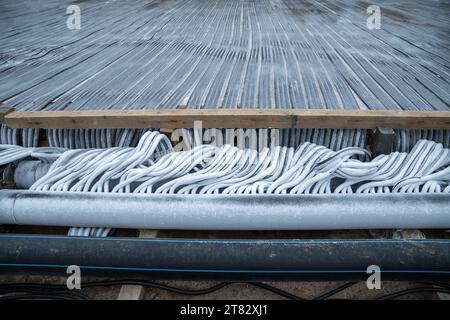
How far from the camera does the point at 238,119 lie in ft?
4.77

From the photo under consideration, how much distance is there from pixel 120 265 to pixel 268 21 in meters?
3.23

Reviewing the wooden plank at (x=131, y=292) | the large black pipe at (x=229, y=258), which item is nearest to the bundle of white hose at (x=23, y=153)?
the large black pipe at (x=229, y=258)

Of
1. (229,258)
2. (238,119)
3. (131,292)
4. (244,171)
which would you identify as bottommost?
(131,292)

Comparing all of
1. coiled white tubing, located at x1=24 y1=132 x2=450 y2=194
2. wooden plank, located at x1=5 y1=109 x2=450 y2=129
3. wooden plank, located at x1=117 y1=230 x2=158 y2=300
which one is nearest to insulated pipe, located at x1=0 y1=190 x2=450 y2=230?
coiled white tubing, located at x1=24 y1=132 x2=450 y2=194

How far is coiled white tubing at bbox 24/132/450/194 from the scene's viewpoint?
4.50ft

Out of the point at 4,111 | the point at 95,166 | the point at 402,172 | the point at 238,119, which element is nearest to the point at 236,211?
the point at 238,119

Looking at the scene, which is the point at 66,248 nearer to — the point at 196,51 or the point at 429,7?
the point at 196,51

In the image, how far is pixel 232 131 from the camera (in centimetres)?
154

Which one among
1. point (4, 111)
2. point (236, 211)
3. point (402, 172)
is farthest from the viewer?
point (4, 111)

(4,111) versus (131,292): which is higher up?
(4,111)

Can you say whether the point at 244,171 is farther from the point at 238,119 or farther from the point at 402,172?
the point at 402,172

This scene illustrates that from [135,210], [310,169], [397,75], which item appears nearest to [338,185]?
[310,169]

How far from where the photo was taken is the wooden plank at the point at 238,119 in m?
1.45

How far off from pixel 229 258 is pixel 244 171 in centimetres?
47
